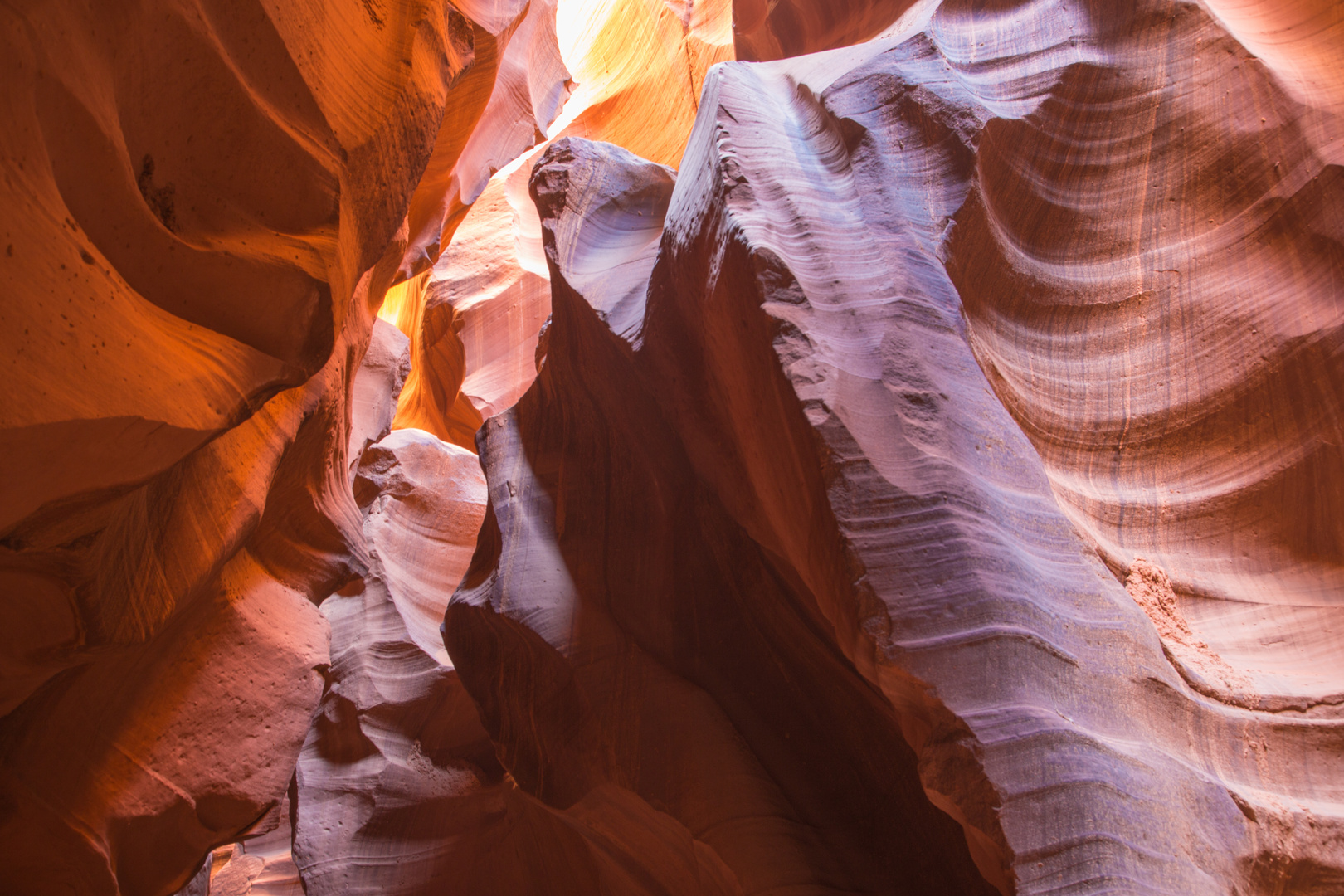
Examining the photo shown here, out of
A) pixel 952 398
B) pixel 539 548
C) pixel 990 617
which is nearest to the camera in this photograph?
pixel 990 617

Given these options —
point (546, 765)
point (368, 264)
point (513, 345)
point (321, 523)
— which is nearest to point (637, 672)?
point (546, 765)

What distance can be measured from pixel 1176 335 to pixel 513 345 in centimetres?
611

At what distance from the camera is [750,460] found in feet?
9.39

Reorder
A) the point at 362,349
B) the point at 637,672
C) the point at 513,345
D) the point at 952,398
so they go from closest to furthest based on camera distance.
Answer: the point at 952,398
the point at 637,672
the point at 362,349
the point at 513,345

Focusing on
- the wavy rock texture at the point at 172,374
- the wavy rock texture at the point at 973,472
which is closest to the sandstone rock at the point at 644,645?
the wavy rock texture at the point at 973,472

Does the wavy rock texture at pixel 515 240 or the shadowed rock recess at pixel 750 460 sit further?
the wavy rock texture at pixel 515 240

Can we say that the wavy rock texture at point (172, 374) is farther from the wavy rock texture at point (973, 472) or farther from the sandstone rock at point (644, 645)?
the wavy rock texture at point (973, 472)

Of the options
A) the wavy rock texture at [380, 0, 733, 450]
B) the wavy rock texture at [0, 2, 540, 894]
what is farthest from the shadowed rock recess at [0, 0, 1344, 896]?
the wavy rock texture at [380, 0, 733, 450]

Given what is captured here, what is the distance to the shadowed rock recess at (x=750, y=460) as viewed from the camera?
1846 mm

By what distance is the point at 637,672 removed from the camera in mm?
3428

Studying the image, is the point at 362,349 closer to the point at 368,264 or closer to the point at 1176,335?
the point at 368,264

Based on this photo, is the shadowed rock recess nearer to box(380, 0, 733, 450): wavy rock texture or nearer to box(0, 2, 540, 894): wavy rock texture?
box(0, 2, 540, 894): wavy rock texture

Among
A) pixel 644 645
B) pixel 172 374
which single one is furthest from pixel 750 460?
pixel 172 374

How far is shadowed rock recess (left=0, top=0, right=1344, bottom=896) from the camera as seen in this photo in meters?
1.85
